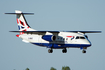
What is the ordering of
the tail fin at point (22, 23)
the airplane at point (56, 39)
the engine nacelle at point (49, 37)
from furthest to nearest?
the tail fin at point (22, 23)
the engine nacelle at point (49, 37)
the airplane at point (56, 39)

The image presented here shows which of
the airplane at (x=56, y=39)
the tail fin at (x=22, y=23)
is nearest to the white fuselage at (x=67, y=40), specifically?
the airplane at (x=56, y=39)

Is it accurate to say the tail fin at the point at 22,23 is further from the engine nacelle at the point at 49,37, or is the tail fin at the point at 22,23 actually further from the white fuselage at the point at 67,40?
the engine nacelle at the point at 49,37

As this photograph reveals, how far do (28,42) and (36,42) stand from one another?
205 centimetres

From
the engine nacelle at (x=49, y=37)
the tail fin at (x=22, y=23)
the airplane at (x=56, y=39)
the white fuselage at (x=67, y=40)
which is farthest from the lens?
the tail fin at (x=22, y=23)

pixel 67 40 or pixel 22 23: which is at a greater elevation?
pixel 22 23

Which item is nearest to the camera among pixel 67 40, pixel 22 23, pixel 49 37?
pixel 67 40

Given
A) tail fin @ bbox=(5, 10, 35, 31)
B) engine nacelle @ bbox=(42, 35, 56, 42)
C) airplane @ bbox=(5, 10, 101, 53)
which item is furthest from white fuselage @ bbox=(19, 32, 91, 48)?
tail fin @ bbox=(5, 10, 35, 31)

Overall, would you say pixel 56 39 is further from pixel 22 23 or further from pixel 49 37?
pixel 22 23

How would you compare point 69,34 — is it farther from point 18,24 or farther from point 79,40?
point 18,24

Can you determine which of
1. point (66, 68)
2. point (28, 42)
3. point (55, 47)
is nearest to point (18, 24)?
point (28, 42)

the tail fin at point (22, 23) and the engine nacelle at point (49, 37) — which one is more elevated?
the tail fin at point (22, 23)

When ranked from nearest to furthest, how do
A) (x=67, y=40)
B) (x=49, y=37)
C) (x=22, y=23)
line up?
(x=67, y=40) → (x=49, y=37) → (x=22, y=23)

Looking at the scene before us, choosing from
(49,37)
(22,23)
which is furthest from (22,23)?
(49,37)

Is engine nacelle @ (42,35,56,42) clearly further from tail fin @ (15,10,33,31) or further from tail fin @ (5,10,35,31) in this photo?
tail fin @ (15,10,33,31)
